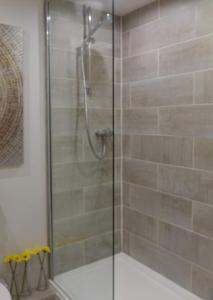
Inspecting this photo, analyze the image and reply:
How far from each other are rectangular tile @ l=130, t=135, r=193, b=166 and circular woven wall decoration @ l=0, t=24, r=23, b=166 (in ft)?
3.15

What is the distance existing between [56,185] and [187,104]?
3.65 ft

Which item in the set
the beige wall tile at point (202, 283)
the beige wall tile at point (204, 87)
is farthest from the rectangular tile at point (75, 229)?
the beige wall tile at point (204, 87)

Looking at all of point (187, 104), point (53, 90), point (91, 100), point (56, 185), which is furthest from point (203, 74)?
point (56, 185)

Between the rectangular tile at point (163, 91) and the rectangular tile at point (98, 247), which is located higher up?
the rectangular tile at point (163, 91)

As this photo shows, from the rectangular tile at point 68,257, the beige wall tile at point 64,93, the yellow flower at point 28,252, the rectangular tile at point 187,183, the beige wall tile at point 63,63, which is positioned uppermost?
the beige wall tile at point 63,63

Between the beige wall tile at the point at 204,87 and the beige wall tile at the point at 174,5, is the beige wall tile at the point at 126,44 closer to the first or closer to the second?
the beige wall tile at the point at 174,5

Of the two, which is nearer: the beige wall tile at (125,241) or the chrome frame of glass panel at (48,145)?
the chrome frame of glass panel at (48,145)

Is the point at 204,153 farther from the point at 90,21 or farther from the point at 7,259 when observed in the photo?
the point at 7,259

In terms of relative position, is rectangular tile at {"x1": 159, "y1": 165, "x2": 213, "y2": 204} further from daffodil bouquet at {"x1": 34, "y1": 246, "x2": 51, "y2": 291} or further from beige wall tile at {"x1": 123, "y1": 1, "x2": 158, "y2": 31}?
beige wall tile at {"x1": 123, "y1": 1, "x2": 158, "y2": 31}

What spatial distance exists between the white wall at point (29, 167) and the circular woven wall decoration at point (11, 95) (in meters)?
0.06

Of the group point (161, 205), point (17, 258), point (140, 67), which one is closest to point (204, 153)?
point (161, 205)

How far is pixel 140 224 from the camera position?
244 centimetres

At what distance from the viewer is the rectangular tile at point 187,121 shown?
1.86 meters

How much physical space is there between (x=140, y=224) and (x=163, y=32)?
1.54 meters
